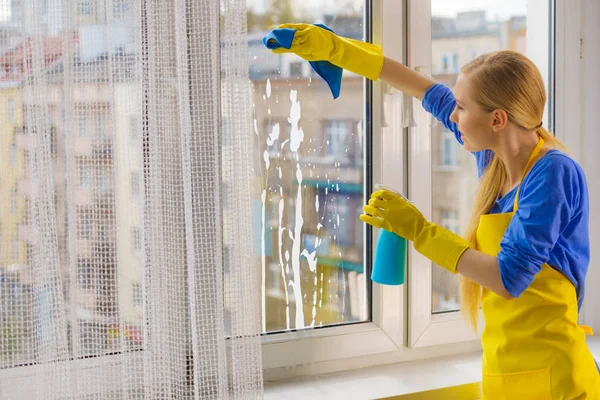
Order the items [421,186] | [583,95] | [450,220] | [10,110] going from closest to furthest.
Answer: [10,110], [421,186], [450,220], [583,95]

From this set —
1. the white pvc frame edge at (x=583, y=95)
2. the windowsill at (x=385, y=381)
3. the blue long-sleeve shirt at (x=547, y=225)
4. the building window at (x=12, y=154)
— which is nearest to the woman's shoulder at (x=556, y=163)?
the blue long-sleeve shirt at (x=547, y=225)

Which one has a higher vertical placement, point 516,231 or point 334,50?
point 334,50

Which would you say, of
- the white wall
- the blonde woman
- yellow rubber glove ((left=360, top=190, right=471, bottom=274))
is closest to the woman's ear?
the blonde woman

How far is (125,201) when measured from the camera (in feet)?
4.06

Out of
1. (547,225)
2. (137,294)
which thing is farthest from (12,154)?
(547,225)

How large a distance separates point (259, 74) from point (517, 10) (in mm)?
767

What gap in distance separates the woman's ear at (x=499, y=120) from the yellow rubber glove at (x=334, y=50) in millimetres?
266

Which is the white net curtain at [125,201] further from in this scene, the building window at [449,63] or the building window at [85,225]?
the building window at [449,63]

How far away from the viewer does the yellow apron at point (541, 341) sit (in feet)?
4.27

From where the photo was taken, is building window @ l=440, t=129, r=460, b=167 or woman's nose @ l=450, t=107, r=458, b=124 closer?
woman's nose @ l=450, t=107, r=458, b=124

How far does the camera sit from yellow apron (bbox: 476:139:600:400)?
1.30 meters

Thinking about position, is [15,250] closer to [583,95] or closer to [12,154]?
→ [12,154]

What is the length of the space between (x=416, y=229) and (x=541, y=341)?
0.99 ft

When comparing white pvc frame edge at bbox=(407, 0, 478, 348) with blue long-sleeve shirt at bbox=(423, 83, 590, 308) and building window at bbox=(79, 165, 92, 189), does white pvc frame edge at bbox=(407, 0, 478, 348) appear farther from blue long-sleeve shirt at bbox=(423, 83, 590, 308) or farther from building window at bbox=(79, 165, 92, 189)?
building window at bbox=(79, 165, 92, 189)
